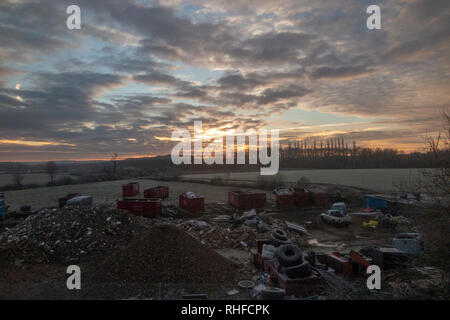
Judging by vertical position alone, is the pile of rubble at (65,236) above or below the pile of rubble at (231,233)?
above

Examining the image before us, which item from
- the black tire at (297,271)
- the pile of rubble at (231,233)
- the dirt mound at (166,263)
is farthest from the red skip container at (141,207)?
the black tire at (297,271)

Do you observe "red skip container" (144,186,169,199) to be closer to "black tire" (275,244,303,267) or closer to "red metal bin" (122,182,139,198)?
"red metal bin" (122,182,139,198)

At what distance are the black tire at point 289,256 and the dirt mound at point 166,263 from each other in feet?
6.38

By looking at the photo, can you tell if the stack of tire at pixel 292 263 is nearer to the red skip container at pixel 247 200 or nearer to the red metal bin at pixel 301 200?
the red skip container at pixel 247 200

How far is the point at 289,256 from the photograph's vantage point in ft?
26.2

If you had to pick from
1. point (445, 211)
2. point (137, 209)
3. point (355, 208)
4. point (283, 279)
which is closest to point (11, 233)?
point (137, 209)

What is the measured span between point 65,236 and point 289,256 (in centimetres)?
Answer: 1016

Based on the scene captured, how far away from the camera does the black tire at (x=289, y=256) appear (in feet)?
25.5

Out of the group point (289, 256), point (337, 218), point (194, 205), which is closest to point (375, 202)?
point (337, 218)

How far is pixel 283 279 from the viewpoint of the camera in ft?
24.3

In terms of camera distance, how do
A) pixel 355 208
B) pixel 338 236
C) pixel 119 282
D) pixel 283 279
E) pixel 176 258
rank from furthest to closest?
pixel 355 208, pixel 338 236, pixel 176 258, pixel 119 282, pixel 283 279

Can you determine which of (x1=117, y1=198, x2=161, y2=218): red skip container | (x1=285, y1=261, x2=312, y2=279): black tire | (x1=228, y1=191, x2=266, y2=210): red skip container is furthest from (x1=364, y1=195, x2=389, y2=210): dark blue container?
(x1=117, y1=198, x2=161, y2=218): red skip container
